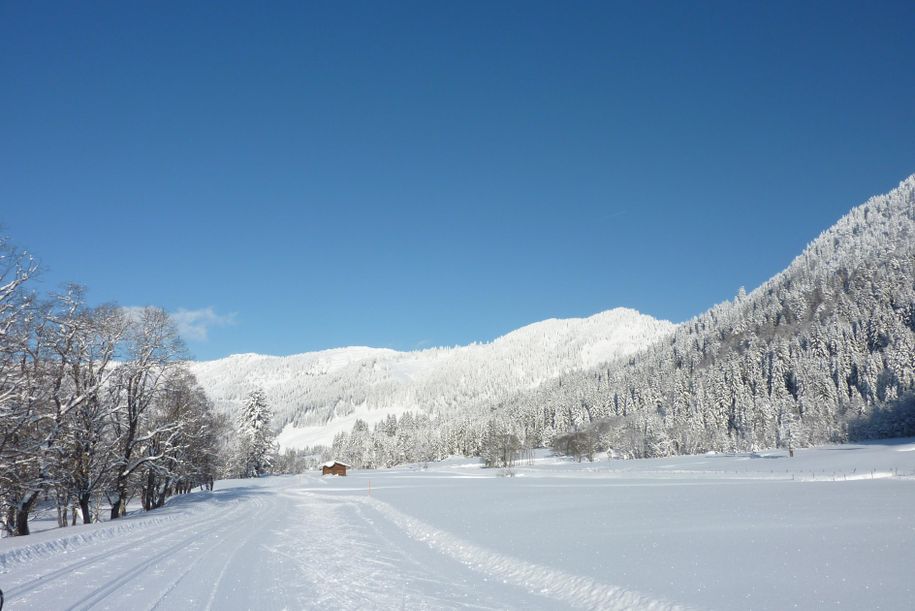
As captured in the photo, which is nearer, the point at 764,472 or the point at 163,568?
the point at 163,568

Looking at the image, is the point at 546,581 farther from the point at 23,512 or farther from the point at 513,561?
the point at 23,512

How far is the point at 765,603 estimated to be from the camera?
27.0 feet

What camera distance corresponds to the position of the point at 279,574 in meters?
12.1

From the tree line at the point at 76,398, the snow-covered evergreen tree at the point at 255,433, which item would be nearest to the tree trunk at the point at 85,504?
the tree line at the point at 76,398

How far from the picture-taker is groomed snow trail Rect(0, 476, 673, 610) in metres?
9.64

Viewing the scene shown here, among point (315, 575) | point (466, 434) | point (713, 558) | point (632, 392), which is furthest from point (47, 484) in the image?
point (632, 392)

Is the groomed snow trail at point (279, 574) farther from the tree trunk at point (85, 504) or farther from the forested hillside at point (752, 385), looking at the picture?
the forested hillside at point (752, 385)

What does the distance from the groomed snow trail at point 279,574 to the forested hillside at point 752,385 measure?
93298mm

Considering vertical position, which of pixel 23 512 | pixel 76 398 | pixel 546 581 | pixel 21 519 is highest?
pixel 76 398

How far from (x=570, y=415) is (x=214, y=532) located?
455 feet

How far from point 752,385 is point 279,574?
12799 centimetres

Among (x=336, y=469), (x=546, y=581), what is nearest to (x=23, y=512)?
(x=546, y=581)

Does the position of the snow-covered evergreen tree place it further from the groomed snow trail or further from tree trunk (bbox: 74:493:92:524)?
the groomed snow trail

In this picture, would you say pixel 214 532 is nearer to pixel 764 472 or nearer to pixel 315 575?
pixel 315 575
